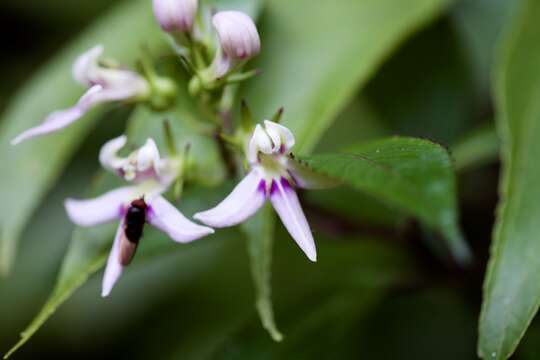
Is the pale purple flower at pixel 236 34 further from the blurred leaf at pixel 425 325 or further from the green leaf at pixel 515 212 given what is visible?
the blurred leaf at pixel 425 325

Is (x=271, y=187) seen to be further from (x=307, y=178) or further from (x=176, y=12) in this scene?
(x=176, y=12)

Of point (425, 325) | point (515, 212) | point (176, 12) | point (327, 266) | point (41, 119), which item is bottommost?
point (425, 325)

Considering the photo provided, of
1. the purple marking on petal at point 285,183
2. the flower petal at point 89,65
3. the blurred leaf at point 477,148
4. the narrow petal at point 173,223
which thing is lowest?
the blurred leaf at point 477,148

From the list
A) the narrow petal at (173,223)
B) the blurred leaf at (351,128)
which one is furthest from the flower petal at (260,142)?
the blurred leaf at (351,128)

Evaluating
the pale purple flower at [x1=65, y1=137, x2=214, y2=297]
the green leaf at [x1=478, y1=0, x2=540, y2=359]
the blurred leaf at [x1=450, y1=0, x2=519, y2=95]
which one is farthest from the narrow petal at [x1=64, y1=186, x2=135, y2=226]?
the blurred leaf at [x1=450, y1=0, x2=519, y2=95]

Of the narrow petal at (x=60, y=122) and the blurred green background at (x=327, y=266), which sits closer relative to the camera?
the narrow petal at (x=60, y=122)

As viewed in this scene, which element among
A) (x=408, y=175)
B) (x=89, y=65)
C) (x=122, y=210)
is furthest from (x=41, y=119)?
(x=408, y=175)
